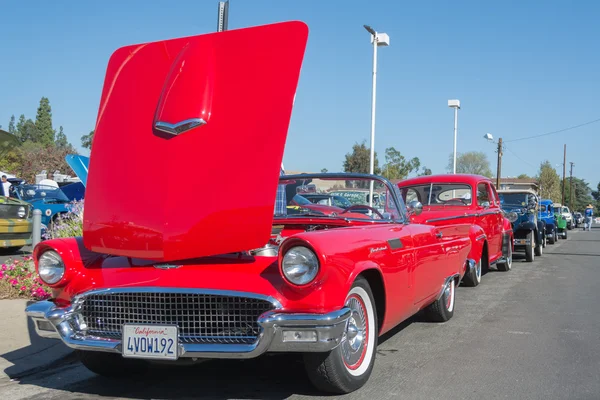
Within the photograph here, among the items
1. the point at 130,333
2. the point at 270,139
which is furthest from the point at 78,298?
the point at 270,139

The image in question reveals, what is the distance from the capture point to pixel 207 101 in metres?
4.04

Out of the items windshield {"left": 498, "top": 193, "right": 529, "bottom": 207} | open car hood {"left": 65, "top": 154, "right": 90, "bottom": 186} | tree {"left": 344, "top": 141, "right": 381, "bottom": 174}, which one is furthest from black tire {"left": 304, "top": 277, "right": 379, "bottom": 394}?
tree {"left": 344, "top": 141, "right": 381, "bottom": 174}

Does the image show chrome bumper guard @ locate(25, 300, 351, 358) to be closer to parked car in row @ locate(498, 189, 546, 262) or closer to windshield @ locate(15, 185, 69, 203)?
parked car in row @ locate(498, 189, 546, 262)

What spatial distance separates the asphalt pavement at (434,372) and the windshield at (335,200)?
3.93ft

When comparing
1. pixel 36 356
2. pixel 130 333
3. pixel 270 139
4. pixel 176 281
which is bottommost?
pixel 36 356

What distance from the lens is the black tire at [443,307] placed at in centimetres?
634

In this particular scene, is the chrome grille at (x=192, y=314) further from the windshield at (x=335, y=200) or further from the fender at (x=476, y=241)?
the fender at (x=476, y=241)

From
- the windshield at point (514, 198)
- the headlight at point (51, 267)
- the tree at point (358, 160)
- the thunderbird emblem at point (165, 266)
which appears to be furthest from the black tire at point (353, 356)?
the tree at point (358, 160)

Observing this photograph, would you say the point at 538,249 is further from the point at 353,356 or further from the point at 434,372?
the point at 353,356

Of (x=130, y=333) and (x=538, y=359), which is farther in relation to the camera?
(x=538, y=359)

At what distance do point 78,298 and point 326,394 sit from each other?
1715 mm

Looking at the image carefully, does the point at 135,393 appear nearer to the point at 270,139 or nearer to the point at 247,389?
the point at 247,389

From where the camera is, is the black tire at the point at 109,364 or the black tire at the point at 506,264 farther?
the black tire at the point at 506,264

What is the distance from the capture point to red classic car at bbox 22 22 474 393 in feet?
11.7
